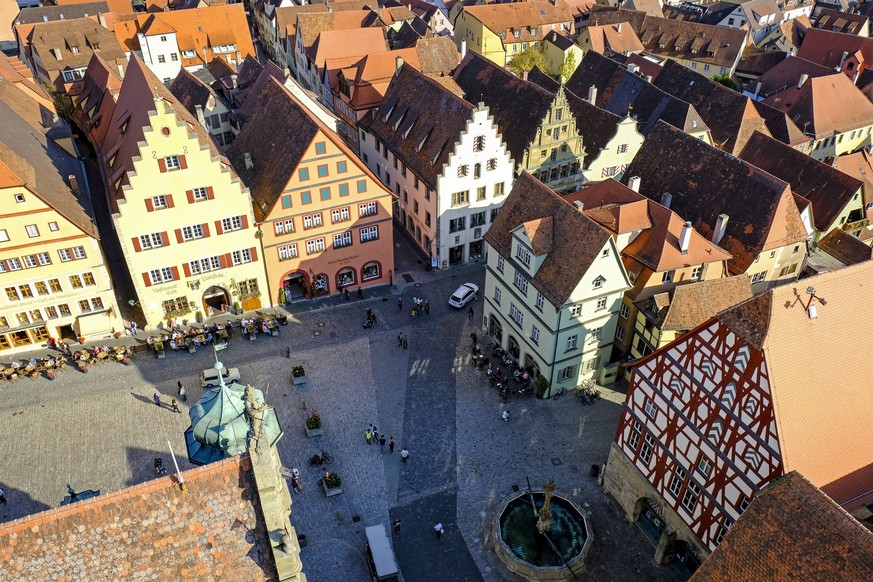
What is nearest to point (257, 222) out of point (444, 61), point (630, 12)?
point (444, 61)

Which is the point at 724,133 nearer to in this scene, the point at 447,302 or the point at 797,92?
the point at 797,92

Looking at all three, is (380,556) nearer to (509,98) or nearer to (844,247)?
(509,98)

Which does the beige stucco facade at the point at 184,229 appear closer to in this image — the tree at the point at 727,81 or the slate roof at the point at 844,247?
the slate roof at the point at 844,247

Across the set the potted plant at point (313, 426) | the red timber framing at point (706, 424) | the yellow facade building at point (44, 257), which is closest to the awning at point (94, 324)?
the yellow facade building at point (44, 257)

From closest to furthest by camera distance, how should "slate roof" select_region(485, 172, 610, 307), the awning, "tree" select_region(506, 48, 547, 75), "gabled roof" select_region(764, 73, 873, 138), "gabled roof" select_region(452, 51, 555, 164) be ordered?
"slate roof" select_region(485, 172, 610, 307), the awning, "gabled roof" select_region(452, 51, 555, 164), "gabled roof" select_region(764, 73, 873, 138), "tree" select_region(506, 48, 547, 75)

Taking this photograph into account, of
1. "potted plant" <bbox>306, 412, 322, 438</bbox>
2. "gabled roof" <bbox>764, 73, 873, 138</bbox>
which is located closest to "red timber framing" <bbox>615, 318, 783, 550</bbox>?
"potted plant" <bbox>306, 412, 322, 438</bbox>

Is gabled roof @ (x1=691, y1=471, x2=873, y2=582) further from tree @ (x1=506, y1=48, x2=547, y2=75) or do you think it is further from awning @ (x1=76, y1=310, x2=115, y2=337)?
tree @ (x1=506, y1=48, x2=547, y2=75)

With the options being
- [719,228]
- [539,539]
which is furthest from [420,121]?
[539,539]

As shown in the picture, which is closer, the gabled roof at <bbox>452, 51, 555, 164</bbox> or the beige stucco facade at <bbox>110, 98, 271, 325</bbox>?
the beige stucco facade at <bbox>110, 98, 271, 325</bbox>
